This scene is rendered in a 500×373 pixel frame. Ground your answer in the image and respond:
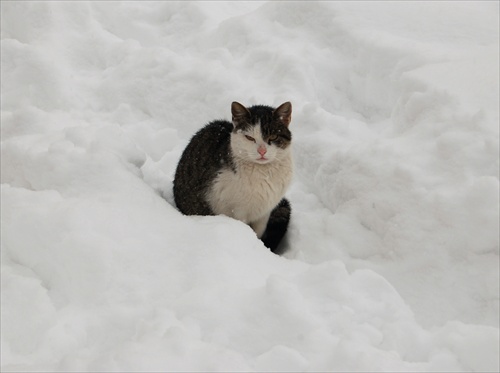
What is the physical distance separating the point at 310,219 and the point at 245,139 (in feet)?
2.67

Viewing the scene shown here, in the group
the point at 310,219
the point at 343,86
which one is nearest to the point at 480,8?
the point at 343,86

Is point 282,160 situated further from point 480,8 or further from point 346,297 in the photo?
point 480,8

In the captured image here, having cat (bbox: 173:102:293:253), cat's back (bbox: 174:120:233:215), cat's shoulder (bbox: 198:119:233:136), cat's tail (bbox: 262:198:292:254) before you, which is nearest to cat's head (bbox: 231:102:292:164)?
cat (bbox: 173:102:293:253)

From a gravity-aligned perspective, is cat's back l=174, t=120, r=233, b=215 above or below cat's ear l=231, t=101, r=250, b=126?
below

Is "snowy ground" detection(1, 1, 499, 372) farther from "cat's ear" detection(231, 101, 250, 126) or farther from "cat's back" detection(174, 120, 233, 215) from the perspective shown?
"cat's ear" detection(231, 101, 250, 126)

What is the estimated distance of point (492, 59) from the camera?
13.8 ft

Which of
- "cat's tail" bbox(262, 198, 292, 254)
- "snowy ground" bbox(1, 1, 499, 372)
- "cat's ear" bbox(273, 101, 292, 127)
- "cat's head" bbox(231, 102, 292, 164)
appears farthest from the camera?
"cat's tail" bbox(262, 198, 292, 254)

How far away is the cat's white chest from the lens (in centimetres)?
365

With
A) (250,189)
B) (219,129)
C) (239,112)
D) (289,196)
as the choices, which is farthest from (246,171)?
(289,196)

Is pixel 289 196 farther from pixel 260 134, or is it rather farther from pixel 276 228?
pixel 260 134

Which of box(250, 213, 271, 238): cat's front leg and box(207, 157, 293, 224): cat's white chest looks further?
box(250, 213, 271, 238): cat's front leg

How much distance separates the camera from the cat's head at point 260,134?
3549 mm

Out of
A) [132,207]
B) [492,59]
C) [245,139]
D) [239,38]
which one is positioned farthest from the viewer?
[239,38]

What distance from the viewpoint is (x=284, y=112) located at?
371 cm
